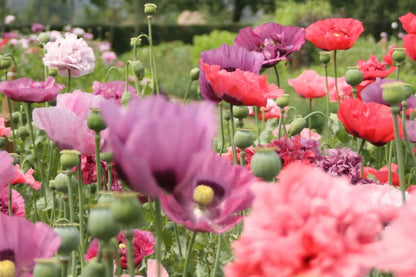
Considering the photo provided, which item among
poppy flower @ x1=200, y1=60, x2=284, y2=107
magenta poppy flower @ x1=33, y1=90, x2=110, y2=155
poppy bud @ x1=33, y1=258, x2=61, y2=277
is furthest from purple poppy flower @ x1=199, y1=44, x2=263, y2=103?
poppy bud @ x1=33, y1=258, x2=61, y2=277

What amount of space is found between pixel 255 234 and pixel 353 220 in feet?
0.21

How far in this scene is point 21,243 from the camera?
0.66 metres

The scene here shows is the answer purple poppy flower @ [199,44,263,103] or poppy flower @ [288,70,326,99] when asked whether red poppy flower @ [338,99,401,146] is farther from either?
poppy flower @ [288,70,326,99]

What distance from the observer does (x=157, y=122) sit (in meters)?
0.47

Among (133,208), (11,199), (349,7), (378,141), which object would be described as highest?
(133,208)

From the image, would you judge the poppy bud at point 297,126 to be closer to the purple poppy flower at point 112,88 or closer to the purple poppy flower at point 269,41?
the purple poppy flower at point 269,41

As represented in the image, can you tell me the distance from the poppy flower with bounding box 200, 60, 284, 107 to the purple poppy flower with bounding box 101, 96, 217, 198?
1.48 ft

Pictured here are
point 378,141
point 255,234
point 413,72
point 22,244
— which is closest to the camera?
point 255,234

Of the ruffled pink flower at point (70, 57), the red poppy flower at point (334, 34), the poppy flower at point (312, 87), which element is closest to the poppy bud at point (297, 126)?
the red poppy flower at point (334, 34)

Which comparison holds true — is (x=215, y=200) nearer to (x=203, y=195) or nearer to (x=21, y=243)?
(x=203, y=195)

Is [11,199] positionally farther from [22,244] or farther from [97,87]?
[22,244]

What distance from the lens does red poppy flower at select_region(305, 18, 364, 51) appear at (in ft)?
5.23

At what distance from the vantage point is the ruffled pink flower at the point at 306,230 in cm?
42

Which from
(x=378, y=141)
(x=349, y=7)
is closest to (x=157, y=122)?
(x=378, y=141)
